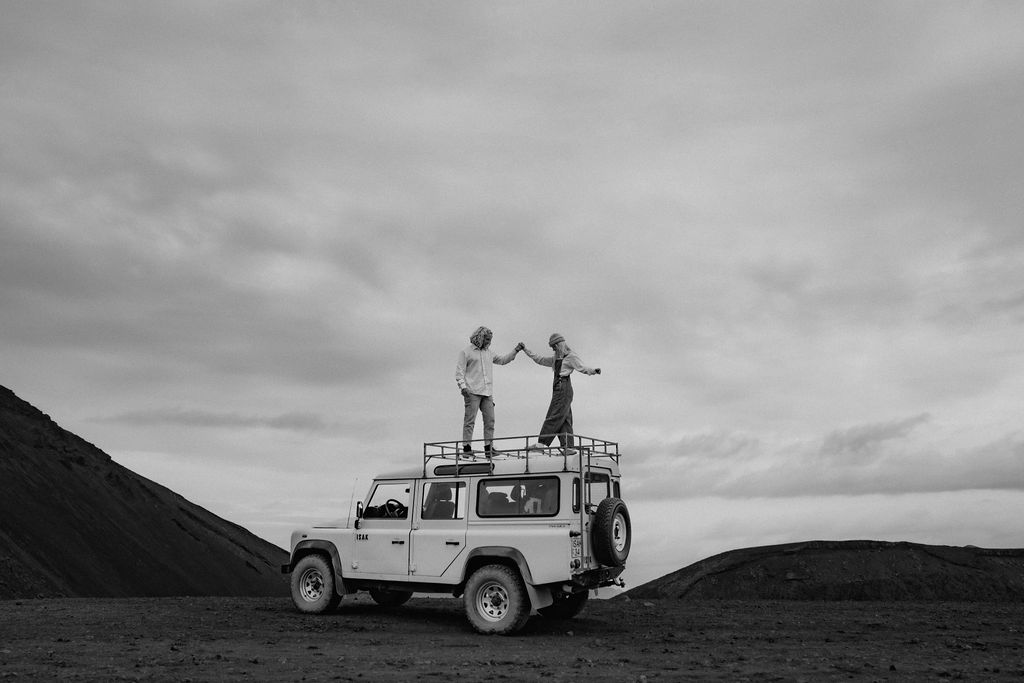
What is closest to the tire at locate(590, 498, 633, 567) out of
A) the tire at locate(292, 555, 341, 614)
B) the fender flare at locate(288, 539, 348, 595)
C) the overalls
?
the overalls

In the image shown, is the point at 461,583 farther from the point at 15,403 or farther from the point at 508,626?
the point at 15,403

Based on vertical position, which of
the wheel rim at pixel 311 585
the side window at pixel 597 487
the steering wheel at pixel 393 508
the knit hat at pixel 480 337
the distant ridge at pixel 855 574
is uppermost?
the knit hat at pixel 480 337

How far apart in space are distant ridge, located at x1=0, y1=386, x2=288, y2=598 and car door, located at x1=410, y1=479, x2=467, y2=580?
13.2 meters

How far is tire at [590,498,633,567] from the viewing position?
1484cm

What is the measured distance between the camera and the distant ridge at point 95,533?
90.0ft

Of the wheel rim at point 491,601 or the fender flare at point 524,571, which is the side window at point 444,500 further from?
the wheel rim at point 491,601

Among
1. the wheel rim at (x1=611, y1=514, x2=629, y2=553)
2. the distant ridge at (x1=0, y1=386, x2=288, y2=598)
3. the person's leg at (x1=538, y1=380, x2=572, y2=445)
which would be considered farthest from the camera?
the distant ridge at (x1=0, y1=386, x2=288, y2=598)

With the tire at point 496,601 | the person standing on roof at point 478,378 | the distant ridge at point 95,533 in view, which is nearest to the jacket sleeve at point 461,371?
the person standing on roof at point 478,378

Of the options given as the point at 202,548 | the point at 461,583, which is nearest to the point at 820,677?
the point at 461,583

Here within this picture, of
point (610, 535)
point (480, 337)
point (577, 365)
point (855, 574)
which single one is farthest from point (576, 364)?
point (855, 574)

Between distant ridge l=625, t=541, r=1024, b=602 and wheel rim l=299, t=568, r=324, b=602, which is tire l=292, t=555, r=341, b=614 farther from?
distant ridge l=625, t=541, r=1024, b=602

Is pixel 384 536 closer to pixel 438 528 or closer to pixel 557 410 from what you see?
pixel 438 528

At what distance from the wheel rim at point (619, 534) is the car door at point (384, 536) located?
12.1 ft

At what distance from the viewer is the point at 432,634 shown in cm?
1516
